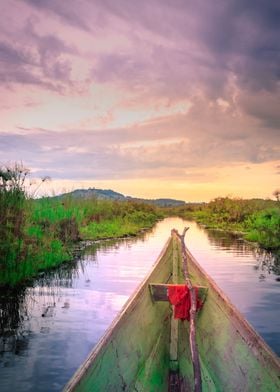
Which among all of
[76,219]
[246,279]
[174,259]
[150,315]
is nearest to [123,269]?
[246,279]

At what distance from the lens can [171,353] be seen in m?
5.11

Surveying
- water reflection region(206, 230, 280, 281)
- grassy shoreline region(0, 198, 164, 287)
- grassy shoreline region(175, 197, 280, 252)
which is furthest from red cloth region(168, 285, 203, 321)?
grassy shoreline region(175, 197, 280, 252)

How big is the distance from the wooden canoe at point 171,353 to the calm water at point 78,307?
138 cm

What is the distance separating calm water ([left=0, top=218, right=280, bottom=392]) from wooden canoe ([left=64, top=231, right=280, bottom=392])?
1.38 m

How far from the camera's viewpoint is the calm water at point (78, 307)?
241 inches

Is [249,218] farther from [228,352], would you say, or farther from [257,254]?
[228,352]

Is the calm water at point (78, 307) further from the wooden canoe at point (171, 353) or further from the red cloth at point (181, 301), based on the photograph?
the red cloth at point (181, 301)

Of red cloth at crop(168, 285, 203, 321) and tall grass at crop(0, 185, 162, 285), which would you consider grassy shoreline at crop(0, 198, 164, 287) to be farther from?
red cloth at crop(168, 285, 203, 321)

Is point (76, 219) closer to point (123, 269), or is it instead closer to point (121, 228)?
point (123, 269)

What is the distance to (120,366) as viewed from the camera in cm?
396

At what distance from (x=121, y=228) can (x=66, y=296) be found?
58.6 feet

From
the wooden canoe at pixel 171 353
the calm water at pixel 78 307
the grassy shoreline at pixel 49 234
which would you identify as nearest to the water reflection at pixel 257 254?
the calm water at pixel 78 307

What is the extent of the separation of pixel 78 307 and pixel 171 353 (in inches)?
166

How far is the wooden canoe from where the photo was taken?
137 inches
